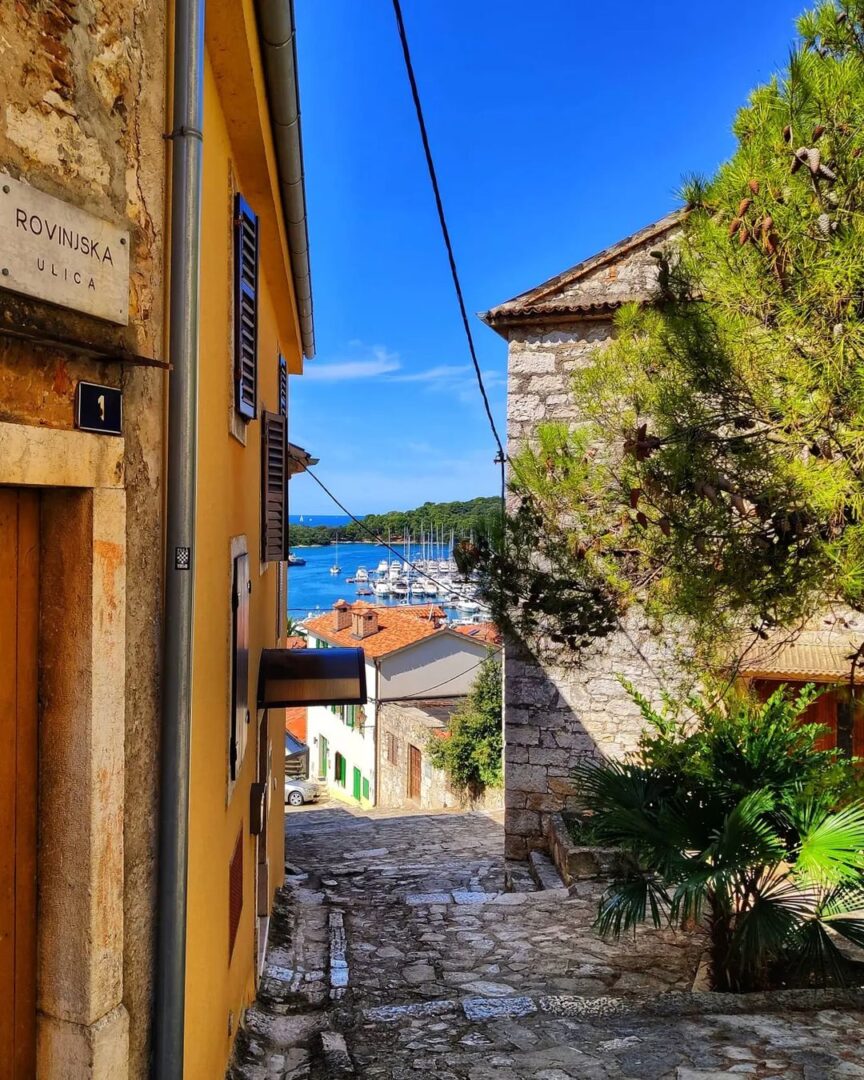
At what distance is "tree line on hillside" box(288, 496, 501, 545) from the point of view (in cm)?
646

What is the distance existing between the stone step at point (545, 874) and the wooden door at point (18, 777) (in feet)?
20.5

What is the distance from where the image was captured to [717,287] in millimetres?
4484

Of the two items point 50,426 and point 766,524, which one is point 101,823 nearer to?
point 50,426

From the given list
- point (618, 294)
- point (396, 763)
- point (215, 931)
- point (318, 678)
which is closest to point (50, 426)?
point (215, 931)

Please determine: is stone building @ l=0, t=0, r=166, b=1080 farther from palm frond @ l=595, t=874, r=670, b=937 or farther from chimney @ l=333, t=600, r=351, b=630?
chimney @ l=333, t=600, r=351, b=630

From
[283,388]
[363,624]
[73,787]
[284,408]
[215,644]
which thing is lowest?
[363,624]

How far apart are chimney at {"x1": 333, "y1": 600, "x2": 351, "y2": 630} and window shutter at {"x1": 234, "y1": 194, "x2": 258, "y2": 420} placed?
25510 mm

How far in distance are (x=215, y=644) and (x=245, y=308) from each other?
1.83 metres

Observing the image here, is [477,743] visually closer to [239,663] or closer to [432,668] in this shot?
[432,668]

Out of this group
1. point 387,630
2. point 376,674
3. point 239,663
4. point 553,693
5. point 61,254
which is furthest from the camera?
point 387,630

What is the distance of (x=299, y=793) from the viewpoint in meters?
23.9

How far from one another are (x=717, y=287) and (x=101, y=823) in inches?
156

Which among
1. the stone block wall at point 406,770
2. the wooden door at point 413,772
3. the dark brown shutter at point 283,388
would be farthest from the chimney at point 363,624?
the dark brown shutter at point 283,388

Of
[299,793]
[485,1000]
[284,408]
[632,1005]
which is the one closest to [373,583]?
[299,793]
